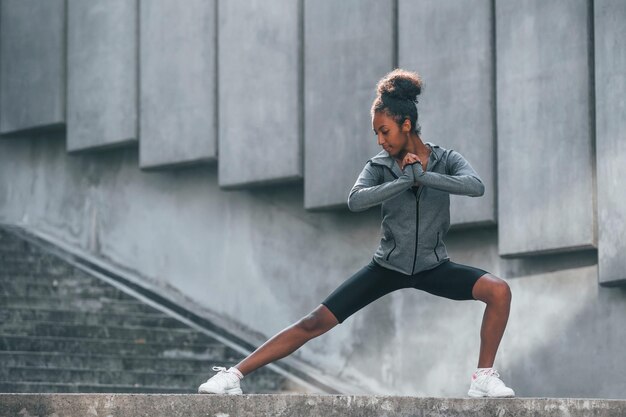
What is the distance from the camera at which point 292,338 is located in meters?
6.87

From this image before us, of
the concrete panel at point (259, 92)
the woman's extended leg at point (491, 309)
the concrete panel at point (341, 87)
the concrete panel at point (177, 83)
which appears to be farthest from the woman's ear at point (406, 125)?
the concrete panel at point (177, 83)

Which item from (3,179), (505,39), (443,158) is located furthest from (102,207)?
(443,158)

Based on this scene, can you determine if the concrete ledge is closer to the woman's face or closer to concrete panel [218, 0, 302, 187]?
the woman's face

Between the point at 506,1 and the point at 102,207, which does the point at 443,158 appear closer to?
the point at 506,1

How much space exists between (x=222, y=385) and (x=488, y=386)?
49.4 inches

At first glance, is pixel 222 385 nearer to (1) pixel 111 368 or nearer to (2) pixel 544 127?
(1) pixel 111 368

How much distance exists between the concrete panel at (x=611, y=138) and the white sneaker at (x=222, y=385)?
560 cm

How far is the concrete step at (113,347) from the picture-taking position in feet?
41.3

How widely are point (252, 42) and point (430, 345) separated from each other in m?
3.93

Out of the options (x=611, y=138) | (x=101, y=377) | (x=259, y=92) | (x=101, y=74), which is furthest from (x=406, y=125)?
(x=101, y=74)

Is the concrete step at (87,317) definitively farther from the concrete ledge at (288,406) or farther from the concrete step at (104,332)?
the concrete ledge at (288,406)

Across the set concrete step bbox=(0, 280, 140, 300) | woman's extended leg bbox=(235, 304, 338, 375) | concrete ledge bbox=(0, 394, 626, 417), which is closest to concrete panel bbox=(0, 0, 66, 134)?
concrete step bbox=(0, 280, 140, 300)

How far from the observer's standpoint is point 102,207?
17.4 metres

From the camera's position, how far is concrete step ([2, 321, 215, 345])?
13.1m
